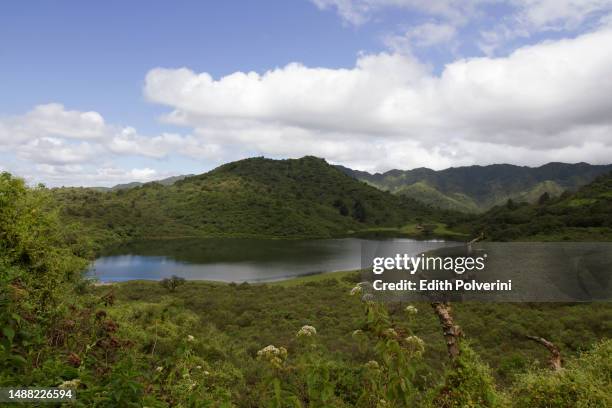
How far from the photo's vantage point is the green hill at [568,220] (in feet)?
216

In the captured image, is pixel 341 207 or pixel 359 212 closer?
pixel 359 212

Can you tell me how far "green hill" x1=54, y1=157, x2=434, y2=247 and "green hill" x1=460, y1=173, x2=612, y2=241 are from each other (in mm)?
74797

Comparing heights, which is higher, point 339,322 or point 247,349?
point 247,349

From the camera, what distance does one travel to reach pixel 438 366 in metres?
20.2

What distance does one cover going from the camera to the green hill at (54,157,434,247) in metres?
133

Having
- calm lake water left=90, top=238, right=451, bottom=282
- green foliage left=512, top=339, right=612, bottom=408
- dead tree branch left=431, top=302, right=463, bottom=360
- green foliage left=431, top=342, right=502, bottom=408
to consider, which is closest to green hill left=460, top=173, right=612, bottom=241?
calm lake water left=90, top=238, right=451, bottom=282

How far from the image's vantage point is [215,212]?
6152 inches

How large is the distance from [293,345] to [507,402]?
1702cm

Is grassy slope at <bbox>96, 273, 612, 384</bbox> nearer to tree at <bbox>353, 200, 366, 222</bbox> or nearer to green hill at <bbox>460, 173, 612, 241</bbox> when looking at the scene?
green hill at <bbox>460, 173, 612, 241</bbox>

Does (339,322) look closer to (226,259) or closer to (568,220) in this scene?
(226,259)

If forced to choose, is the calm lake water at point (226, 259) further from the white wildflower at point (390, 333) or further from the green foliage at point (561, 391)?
the white wildflower at point (390, 333)

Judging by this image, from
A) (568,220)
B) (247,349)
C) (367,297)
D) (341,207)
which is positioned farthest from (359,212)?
(367,297)

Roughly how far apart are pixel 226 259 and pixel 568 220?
70875mm

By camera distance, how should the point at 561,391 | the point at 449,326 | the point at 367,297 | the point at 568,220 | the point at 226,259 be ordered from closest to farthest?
the point at 367,297
the point at 449,326
the point at 561,391
the point at 568,220
the point at 226,259
